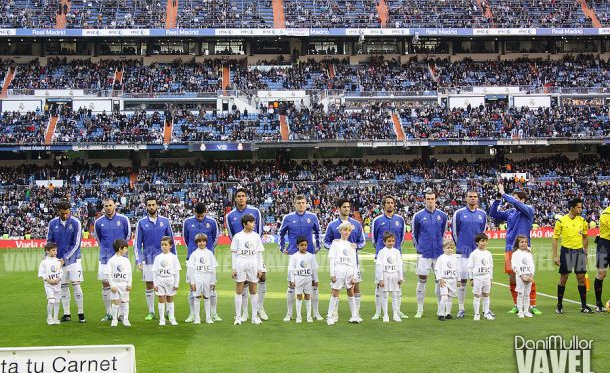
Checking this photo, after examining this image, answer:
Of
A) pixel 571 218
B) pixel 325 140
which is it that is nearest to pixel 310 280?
pixel 571 218

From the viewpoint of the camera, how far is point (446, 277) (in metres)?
15.5

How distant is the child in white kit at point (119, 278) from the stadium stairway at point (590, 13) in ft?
190

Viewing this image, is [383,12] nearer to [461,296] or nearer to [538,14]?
[538,14]

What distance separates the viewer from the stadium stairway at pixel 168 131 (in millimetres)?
54969

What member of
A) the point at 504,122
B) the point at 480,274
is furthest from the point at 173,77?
the point at 480,274

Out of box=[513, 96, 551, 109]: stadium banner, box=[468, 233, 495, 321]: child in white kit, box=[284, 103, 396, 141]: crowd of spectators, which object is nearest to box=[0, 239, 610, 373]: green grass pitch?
box=[468, 233, 495, 321]: child in white kit

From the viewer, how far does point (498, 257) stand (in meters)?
33.7

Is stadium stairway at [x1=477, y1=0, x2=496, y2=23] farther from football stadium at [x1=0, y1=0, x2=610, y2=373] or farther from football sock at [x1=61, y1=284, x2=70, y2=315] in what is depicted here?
football sock at [x1=61, y1=284, x2=70, y2=315]

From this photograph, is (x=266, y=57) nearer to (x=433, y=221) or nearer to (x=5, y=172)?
(x=5, y=172)

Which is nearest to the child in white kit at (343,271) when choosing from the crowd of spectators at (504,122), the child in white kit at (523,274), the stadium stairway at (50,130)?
the child in white kit at (523,274)

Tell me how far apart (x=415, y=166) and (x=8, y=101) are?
30.1 metres

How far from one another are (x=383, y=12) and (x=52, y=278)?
53.8m

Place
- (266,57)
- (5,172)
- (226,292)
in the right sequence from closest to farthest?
(226,292) → (5,172) → (266,57)

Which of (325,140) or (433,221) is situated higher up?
(325,140)
